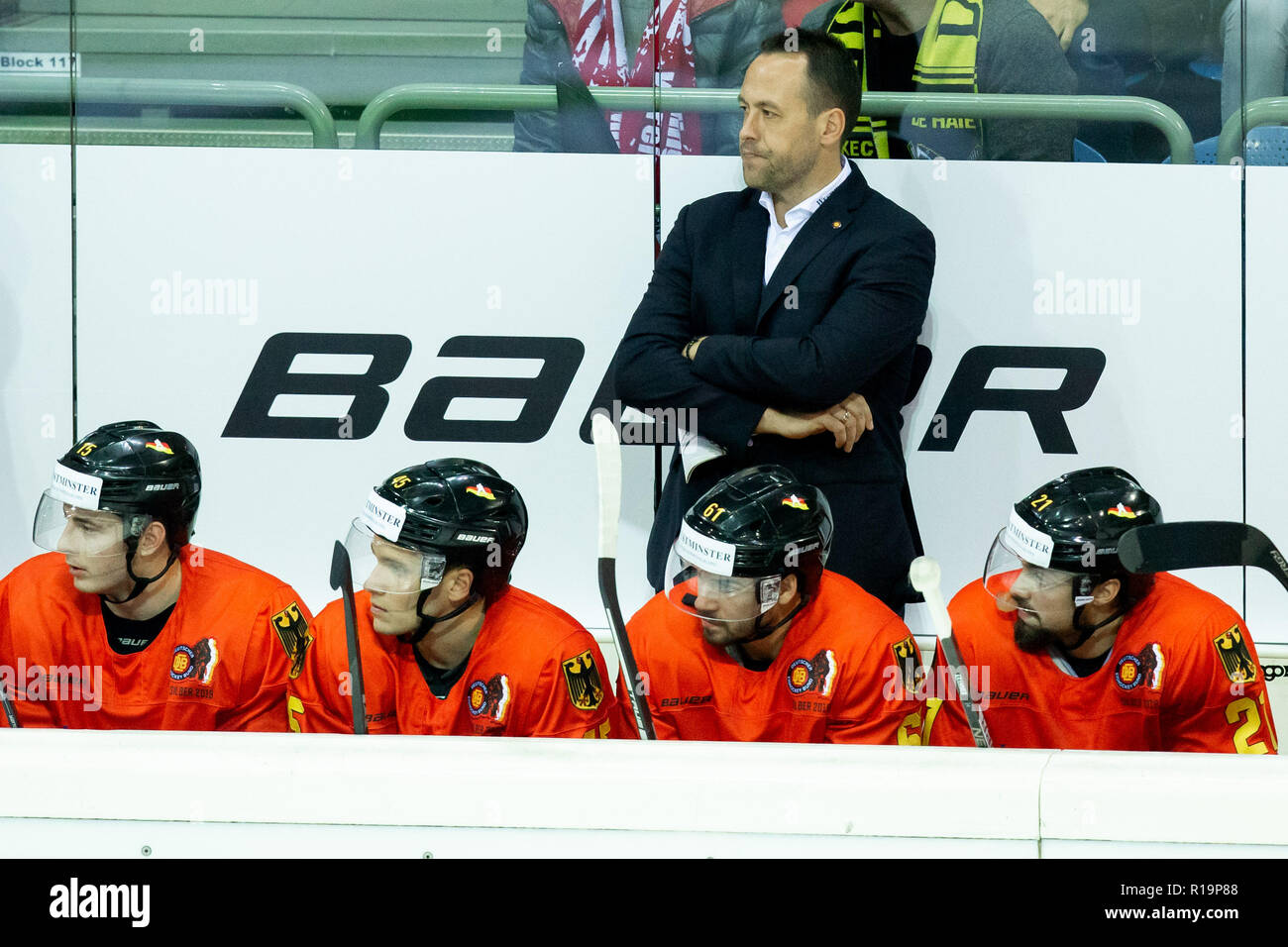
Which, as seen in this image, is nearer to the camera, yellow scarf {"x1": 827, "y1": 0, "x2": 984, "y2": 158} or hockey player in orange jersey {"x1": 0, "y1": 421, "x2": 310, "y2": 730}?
hockey player in orange jersey {"x1": 0, "y1": 421, "x2": 310, "y2": 730}

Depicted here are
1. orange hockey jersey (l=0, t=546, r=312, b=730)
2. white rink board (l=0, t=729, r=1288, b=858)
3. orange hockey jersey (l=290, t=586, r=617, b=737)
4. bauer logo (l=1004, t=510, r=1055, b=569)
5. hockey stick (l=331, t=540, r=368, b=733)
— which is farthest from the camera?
orange hockey jersey (l=0, t=546, r=312, b=730)

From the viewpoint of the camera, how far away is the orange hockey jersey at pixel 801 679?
9.37 ft

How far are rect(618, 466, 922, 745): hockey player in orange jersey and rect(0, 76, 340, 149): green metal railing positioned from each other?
1614 mm

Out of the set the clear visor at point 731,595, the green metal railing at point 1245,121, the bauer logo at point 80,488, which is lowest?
the clear visor at point 731,595

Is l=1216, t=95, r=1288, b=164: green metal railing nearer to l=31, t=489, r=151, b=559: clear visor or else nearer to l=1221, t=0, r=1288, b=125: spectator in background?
l=1221, t=0, r=1288, b=125: spectator in background

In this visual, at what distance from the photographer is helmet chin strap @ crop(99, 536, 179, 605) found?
318 cm

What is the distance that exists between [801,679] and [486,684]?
2.00 ft

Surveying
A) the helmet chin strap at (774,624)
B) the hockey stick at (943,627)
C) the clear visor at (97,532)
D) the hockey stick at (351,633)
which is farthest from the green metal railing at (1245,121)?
the clear visor at (97,532)

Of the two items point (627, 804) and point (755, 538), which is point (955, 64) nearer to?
point (755, 538)

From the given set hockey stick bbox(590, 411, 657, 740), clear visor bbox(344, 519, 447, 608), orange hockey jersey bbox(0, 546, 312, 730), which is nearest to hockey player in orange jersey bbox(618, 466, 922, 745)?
clear visor bbox(344, 519, 447, 608)
